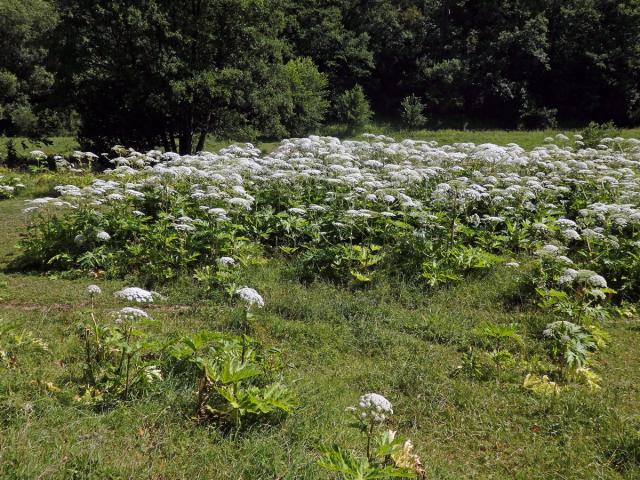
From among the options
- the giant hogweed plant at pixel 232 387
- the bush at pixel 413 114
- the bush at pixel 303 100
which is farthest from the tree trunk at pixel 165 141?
the giant hogweed plant at pixel 232 387

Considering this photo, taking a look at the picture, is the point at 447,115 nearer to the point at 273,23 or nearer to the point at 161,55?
the point at 273,23

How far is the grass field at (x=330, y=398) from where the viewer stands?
363 cm

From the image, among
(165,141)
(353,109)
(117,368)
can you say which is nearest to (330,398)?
(117,368)

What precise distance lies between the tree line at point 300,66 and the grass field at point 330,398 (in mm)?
14034

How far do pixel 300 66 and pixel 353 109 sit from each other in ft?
17.1

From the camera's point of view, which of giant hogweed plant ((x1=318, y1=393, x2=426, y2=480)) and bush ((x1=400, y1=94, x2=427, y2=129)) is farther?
bush ((x1=400, y1=94, x2=427, y2=129))

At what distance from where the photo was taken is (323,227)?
946 centimetres

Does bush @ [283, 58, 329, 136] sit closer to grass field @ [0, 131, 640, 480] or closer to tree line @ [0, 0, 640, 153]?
tree line @ [0, 0, 640, 153]

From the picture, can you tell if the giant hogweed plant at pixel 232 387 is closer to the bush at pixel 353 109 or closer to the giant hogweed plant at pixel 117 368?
the giant hogweed plant at pixel 117 368

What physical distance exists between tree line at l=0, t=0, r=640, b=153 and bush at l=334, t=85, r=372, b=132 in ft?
0.36

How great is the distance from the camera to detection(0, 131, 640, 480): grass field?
3.63 m

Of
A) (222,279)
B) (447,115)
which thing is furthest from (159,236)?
(447,115)

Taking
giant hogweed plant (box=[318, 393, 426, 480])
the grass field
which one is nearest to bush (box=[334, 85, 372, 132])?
the grass field

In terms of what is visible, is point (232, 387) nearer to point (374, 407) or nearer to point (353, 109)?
point (374, 407)
